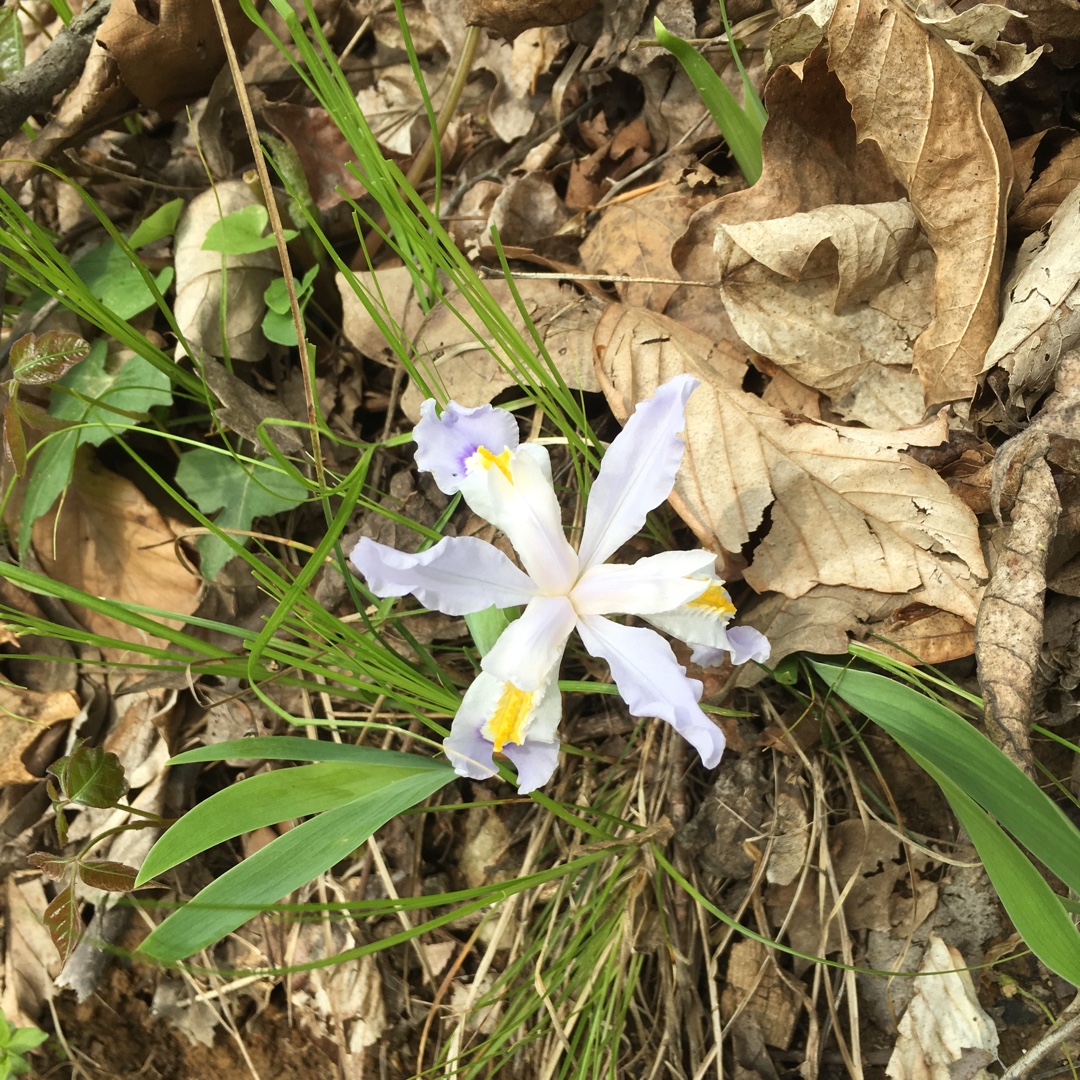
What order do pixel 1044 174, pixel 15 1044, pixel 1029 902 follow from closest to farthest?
1. pixel 1029 902
2. pixel 1044 174
3. pixel 15 1044

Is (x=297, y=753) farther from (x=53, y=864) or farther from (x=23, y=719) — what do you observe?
(x=23, y=719)

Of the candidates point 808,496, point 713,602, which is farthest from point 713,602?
point 808,496

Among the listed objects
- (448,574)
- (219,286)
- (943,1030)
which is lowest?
(943,1030)

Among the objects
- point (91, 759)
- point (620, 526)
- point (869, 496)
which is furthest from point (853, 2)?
point (91, 759)

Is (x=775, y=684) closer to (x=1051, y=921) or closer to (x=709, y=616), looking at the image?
(x=709, y=616)

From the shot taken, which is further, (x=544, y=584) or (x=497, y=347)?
(x=497, y=347)

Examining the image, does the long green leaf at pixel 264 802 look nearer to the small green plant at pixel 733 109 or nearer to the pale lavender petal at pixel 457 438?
the pale lavender petal at pixel 457 438

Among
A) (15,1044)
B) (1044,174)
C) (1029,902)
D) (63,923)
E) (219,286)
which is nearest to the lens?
(1029,902)
